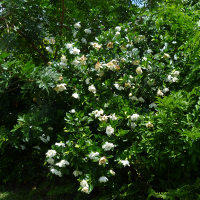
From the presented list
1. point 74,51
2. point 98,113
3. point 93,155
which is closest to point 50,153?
point 93,155

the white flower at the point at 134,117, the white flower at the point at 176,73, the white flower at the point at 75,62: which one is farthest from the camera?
the white flower at the point at 75,62

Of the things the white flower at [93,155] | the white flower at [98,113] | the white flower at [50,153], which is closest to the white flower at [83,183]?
the white flower at [93,155]

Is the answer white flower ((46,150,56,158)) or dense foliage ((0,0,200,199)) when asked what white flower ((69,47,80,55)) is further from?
white flower ((46,150,56,158))

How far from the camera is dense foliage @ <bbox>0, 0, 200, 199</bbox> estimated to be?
2734 mm

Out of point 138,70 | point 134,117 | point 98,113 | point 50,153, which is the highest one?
point 138,70

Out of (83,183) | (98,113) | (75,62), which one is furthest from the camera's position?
(75,62)

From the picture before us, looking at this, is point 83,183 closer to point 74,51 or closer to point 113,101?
point 113,101

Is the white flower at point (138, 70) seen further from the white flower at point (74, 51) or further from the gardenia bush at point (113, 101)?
the white flower at point (74, 51)

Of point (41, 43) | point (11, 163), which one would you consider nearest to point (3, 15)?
point (41, 43)

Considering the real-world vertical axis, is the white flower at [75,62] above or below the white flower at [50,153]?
above

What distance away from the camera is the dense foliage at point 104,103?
273cm

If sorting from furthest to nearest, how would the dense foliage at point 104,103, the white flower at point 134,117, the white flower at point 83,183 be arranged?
1. the white flower at point 134,117
2. the dense foliage at point 104,103
3. the white flower at point 83,183

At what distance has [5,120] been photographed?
13.0ft

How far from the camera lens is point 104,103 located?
317cm
